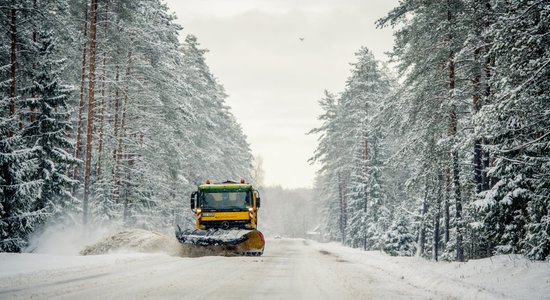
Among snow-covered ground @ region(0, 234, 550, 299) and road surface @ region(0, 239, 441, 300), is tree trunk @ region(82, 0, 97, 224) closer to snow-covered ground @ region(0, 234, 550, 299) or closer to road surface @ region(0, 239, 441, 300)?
snow-covered ground @ region(0, 234, 550, 299)

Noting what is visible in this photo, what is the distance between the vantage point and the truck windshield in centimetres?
1805

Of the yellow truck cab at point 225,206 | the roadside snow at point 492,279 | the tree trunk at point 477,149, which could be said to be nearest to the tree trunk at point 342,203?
the yellow truck cab at point 225,206

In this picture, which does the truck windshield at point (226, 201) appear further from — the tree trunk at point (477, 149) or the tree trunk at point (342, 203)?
the tree trunk at point (342, 203)

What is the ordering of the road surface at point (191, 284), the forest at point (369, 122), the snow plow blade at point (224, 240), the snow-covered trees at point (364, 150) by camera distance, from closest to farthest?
the road surface at point (191, 284), the forest at point (369, 122), the snow plow blade at point (224, 240), the snow-covered trees at point (364, 150)

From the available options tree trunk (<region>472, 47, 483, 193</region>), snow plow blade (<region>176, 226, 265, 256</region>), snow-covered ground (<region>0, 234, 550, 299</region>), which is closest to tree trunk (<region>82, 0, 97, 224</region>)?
snow plow blade (<region>176, 226, 265, 256</region>)

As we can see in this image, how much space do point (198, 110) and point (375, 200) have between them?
17.3 m

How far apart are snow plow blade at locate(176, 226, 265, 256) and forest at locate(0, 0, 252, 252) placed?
5.71m

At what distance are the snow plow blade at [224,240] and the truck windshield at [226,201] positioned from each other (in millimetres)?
1474

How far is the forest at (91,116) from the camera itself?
16750 mm

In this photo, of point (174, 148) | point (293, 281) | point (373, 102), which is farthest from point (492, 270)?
point (373, 102)

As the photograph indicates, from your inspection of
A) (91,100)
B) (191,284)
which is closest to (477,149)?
(191,284)

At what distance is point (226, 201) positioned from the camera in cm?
1822

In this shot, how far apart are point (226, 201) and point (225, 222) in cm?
96

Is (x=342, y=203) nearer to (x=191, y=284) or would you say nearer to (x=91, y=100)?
(x=91, y=100)
